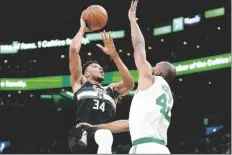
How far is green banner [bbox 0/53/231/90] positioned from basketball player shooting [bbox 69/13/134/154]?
15692 millimetres

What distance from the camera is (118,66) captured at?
5902 mm

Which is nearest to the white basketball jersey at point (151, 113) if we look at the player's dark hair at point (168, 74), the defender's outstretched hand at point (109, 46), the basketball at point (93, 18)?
the player's dark hair at point (168, 74)

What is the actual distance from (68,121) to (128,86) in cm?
2207

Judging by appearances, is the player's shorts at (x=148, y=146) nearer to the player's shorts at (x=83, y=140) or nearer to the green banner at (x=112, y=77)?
the player's shorts at (x=83, y=140)

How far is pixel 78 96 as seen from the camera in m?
5.91

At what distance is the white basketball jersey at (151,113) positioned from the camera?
4.71m

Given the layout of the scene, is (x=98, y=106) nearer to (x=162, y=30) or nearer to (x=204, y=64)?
(x=204, y=64)

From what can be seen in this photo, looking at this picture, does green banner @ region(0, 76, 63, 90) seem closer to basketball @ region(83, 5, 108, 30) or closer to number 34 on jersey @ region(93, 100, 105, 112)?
basketball @ region(83, 5, 108, 30)

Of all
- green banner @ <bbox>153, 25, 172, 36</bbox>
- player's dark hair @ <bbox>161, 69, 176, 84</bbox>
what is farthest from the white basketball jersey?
green banner @ <bbox>153, 25, 172, 36</bbox>

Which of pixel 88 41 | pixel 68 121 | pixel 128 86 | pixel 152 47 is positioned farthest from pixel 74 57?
pixel 68 121

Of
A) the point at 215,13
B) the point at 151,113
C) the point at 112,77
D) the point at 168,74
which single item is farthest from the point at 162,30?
the point at 151,113

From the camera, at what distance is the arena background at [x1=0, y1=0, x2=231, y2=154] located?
23.6 m

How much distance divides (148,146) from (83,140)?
1160 millimetres

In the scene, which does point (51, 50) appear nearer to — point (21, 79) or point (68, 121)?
point (21, 79)
